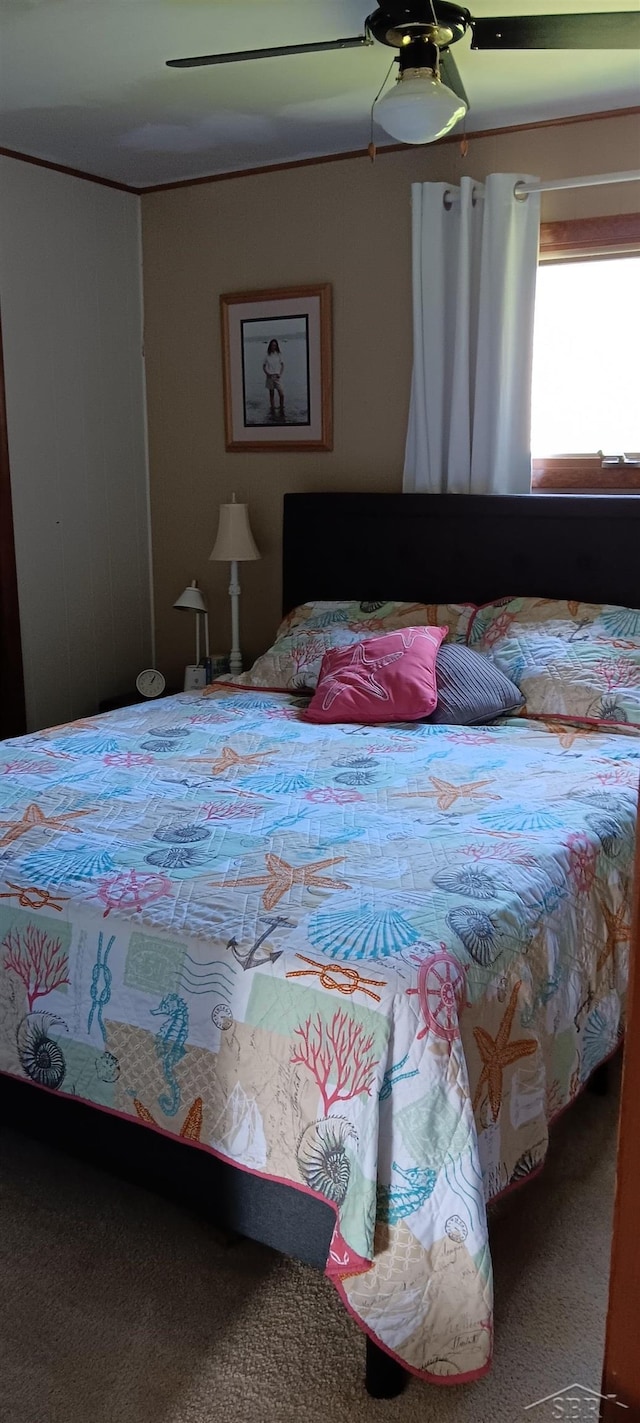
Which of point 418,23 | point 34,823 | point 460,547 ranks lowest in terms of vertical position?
point 34,823

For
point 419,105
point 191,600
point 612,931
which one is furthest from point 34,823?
point 191,600

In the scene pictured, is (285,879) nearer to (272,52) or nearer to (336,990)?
(336,990)

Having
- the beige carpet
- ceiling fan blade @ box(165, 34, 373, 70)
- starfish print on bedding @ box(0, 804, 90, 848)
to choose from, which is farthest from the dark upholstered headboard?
the beige carpet

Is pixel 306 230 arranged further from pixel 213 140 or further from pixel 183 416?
pixel 183 416

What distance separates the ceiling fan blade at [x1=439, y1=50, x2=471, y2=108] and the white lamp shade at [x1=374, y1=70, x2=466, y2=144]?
0.05m

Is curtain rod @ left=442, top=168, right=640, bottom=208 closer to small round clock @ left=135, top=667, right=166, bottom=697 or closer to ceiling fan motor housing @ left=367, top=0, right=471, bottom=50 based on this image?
ceiling fan motor housing @ left=367, top=0, right=471, bottom=50

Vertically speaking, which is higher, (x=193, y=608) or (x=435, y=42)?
(x=435, y=42)

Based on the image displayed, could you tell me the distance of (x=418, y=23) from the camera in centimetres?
259

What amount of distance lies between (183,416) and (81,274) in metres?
0.67

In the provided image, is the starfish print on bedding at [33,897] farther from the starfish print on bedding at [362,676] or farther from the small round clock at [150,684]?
the small round clock at [150,684]

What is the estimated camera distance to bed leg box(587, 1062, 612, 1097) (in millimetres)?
2477

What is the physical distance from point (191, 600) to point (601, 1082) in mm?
2550

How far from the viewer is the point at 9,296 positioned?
13.1ft

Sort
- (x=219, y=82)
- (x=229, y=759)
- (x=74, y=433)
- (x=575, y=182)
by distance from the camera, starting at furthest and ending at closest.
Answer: (x=74, y=433) < (x=575, y=182) < (x=219, y=82) < (x=229, y=759)
